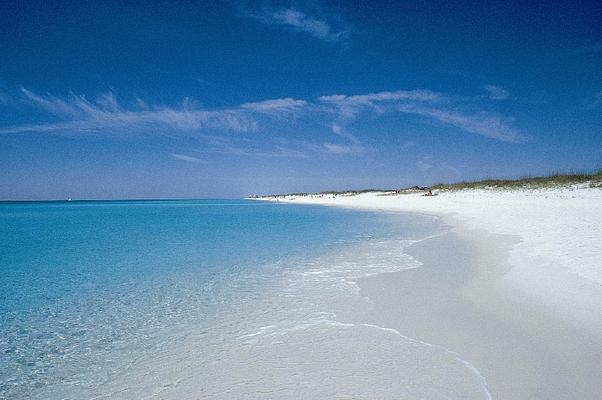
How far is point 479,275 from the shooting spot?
7730mm

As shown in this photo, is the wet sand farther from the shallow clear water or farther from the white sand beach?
the shallow clear water

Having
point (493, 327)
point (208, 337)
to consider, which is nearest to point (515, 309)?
point (493, 327)

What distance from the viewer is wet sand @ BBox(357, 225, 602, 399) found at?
11.1ft

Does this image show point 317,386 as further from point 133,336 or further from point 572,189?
point 572,189

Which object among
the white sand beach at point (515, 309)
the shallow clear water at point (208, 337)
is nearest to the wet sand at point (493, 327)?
the white sand beach at point (515, 309)

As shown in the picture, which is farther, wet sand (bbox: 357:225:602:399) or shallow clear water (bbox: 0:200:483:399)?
shallow clear water (bbox: 0:200:483:399)

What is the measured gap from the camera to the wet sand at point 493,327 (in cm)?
339

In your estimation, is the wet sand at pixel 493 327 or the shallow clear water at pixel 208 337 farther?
the shallow clear water at pixel 208 337

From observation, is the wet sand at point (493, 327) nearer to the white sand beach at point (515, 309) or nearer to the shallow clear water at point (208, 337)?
the white sand beach at point (515, 309)

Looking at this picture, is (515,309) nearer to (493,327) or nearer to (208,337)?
(493,327)

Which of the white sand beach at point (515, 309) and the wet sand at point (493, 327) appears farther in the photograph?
the white sand beach at point (515, 309)

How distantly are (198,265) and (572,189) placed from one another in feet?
114

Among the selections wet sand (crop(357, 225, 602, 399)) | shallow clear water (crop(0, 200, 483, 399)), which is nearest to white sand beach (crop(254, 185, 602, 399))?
wet sand (crop(357, 225, 602, 399))

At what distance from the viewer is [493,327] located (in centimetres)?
476
